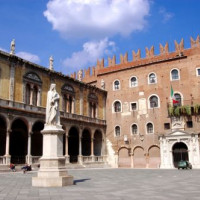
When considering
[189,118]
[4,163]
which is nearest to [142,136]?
[189,118]

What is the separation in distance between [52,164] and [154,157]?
20452mm

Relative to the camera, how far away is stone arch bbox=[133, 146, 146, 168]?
29516 millimetres

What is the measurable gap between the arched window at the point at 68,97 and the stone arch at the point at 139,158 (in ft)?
26.8

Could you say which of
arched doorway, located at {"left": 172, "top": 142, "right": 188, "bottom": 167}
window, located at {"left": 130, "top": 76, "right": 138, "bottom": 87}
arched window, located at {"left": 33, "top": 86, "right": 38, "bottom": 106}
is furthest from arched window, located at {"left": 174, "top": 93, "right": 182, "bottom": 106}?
arched window, located at {"left": 33, "top": 86, "right": 38, "bottom": 106}

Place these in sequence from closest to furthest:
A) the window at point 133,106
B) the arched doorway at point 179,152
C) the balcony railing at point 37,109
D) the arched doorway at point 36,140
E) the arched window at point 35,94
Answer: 1. the balcony railing at point 37,109
2. the arched window at point 35,94
3. the arched doorway at point 36,140
4. the arched doorway at point 179,152
5. the window at point 133,106

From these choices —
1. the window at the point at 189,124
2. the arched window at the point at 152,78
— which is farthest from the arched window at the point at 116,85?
the window at the point at 189,124

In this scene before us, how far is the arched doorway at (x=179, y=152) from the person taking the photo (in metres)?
27.9

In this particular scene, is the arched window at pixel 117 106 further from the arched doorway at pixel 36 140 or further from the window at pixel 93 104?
the arched doorway at pixel 36 140

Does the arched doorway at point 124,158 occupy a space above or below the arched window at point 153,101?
below

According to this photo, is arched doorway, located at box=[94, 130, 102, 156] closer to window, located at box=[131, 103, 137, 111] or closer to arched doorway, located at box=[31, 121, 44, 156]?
window, located at box=[131, 103, 137, 111]

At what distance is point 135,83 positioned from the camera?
31.6m

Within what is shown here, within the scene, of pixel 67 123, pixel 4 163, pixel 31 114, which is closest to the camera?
pixel 4 163

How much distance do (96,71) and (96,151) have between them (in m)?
9.82

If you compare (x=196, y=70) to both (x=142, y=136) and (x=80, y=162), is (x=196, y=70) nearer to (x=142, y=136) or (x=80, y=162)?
(x=142, y=136)
